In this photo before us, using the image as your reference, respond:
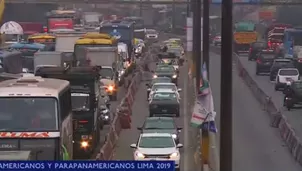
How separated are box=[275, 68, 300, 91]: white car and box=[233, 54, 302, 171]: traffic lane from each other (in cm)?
693

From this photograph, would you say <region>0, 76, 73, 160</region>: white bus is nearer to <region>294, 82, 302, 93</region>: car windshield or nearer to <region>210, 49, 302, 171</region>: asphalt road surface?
<region>210, 49, 302, 171</region>: asphalt road surface

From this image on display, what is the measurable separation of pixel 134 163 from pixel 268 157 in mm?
15959

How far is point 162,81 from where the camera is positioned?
50.2 meters

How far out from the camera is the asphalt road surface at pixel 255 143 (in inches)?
1033

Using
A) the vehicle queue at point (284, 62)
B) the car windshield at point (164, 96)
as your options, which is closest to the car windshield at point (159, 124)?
the car windshield at point (164, 96)

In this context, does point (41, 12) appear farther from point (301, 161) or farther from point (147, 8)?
point (301, 161)

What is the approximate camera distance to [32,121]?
64.7ft

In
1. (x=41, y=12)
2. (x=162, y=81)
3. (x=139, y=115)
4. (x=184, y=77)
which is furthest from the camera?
(x=41, y=12)

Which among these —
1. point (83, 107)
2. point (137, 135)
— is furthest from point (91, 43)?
point (83, 107)

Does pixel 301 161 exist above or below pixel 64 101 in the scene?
below

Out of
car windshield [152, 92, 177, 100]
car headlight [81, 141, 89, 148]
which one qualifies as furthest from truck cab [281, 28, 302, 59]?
car headlight [81, 141, 89, 148]

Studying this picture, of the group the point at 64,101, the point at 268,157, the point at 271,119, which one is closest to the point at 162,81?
the point at 271,119

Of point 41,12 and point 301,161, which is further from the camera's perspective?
point 41,12

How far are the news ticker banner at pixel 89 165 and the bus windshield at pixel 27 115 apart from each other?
7379 millimetres
